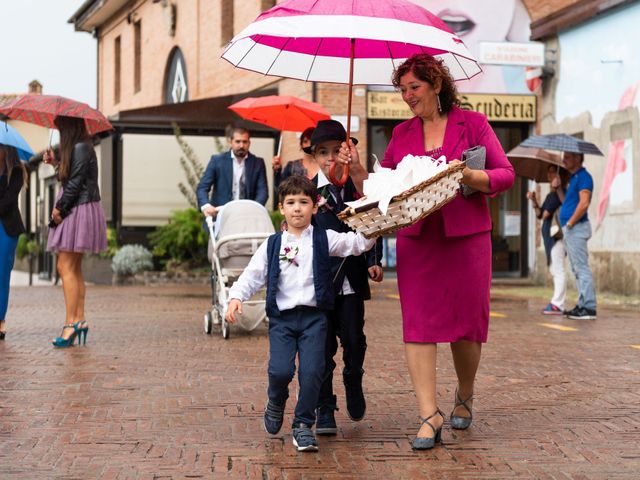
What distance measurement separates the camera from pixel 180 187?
21.5 metres

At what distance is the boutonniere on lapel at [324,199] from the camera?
5.77 m

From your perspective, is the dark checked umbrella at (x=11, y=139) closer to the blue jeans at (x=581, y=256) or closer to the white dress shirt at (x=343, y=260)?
the white dress shirt at (x=343, y=260)

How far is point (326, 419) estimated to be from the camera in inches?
226

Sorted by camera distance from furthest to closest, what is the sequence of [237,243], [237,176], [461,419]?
[237,176], [237,243], [461,419]

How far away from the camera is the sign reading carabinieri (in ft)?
68.8

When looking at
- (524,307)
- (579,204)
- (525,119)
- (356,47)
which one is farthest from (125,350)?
(525,119)

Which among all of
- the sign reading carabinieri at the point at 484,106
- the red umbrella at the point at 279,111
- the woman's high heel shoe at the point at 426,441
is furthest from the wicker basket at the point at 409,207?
the sign reading carabinieri at the point at 484,106

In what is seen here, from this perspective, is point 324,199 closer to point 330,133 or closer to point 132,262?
point 330,133

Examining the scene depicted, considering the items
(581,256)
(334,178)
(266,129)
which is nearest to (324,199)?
(334,178)

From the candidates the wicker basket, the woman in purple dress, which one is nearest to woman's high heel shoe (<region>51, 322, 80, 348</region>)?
the woman in purple dress

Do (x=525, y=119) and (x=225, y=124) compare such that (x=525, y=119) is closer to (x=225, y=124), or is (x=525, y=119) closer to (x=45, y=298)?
(x=225, y=124)

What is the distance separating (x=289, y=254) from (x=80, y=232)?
14.8 ft

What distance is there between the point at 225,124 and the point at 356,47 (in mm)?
17050

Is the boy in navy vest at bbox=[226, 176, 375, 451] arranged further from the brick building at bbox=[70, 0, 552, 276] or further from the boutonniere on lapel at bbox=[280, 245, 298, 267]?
the brick building at bbox=[70, 0, 552, 276]
